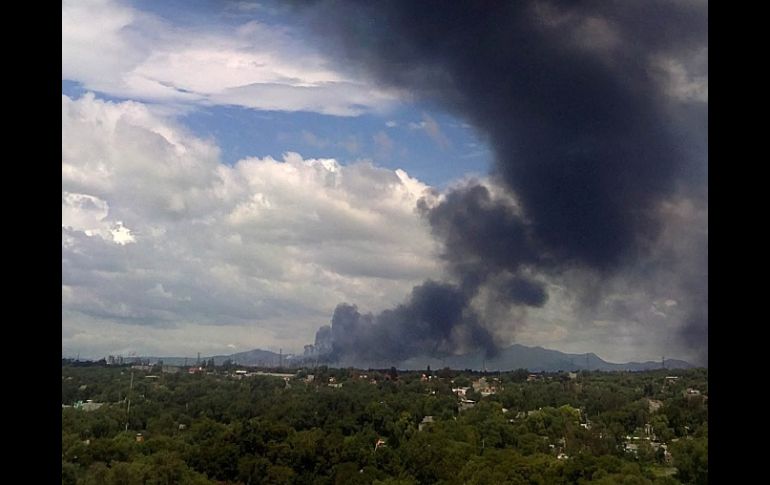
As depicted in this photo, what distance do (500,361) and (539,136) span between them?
3.50 feet

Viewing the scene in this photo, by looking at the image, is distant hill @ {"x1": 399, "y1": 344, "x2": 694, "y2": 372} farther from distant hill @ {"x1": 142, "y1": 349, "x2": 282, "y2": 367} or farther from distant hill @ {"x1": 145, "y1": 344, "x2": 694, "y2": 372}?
distant hill @ {"x1": 142, "y1": 349, "x2": 282, "y2": 367}

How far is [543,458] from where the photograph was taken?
3.31 metres

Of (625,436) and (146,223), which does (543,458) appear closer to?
(625,436)

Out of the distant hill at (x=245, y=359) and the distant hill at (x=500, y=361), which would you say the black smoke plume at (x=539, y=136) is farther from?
the distant hill at (x=245, y=359)

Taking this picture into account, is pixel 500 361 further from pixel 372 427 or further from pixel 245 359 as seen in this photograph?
pixel 245 359

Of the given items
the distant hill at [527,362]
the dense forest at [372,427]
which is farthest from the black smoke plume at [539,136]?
the dense forest at [372,427]

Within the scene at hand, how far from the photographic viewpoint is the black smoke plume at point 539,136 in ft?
11.3

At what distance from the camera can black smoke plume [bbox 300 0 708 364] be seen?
3.43 meters

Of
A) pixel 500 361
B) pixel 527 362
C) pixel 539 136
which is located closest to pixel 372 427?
pixel 500 361

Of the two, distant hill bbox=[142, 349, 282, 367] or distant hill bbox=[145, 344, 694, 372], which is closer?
distant hill bbox=[145, 344, 694, 372]

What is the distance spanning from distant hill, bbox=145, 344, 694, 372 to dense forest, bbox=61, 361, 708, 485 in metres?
0.04

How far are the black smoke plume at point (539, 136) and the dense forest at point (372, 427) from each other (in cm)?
26

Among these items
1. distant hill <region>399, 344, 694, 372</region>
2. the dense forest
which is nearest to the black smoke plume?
distant hill <region>399, 344, 694, 372</region>

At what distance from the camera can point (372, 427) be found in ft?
11.4
